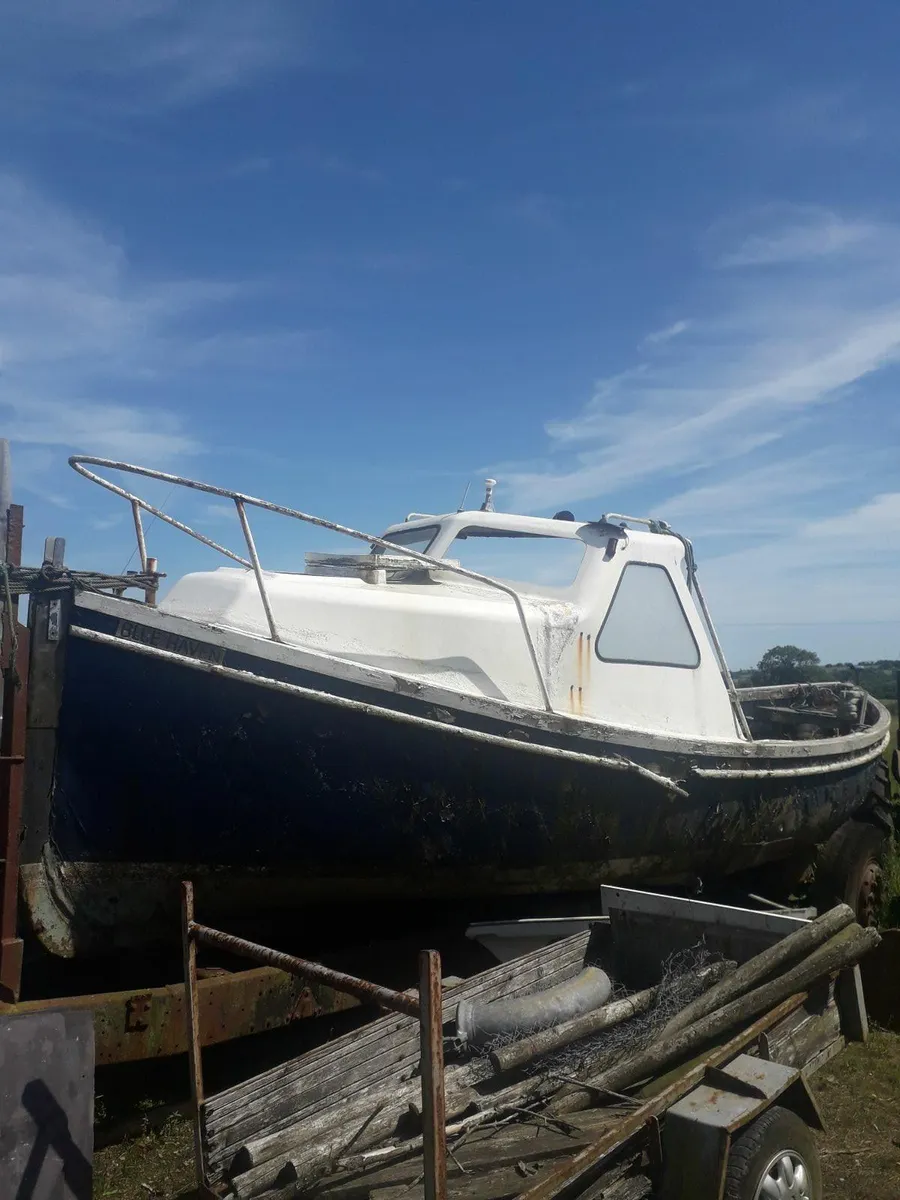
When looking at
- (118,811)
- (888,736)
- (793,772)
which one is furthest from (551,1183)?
(888,736)

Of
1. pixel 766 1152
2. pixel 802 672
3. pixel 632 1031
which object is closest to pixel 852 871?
pixel 632 1031

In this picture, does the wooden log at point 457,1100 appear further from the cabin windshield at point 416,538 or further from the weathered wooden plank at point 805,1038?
the cabin windshield at point 416,538

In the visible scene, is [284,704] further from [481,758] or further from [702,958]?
[702,958]

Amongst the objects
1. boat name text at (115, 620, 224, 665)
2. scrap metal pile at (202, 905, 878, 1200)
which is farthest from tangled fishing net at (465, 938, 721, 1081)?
boat name text at (115, 620, 224, 665)

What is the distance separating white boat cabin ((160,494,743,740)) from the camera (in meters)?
5.30

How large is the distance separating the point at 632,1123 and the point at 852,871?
4869 millimetres

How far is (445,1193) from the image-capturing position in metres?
2.34

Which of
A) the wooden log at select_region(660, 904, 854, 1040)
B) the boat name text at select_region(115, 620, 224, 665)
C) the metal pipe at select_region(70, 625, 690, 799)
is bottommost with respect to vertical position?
the wooden log at select_region(660, 904, 854, 1040)

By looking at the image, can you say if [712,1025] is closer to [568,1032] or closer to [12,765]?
[568,1032]

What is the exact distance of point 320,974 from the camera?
2727mm

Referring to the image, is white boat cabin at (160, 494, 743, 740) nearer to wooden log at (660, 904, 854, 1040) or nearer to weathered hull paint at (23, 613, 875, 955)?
weathered hull paint at (23, 613, 875, 955)

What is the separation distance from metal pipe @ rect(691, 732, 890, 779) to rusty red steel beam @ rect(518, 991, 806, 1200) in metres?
2.20

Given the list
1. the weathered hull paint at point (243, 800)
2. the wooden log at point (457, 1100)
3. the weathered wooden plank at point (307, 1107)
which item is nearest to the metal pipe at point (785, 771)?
the weathered hull paint at point (243, 800)

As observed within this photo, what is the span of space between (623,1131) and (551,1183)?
Result: 319mm
